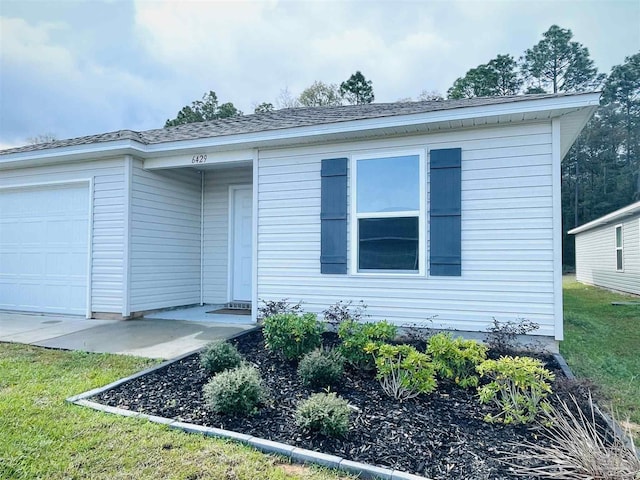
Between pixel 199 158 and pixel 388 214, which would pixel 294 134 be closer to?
pixel 388 214

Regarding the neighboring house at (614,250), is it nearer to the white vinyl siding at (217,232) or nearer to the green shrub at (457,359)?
the green shrub at (457,359)

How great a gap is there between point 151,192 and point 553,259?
22.1 feet

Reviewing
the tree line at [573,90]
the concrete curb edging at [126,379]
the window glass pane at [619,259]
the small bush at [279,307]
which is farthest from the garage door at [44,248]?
the tree line at [573,90]

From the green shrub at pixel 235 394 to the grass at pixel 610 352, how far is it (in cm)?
270

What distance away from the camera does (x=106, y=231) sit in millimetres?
6949

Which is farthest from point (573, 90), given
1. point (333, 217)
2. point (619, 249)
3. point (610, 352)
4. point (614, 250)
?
point (333, 217)

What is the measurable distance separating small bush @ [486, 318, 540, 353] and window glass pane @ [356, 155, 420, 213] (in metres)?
1.86

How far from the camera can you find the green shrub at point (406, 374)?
127 inches

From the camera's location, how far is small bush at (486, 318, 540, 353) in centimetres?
457

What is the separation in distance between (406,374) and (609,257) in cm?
1515

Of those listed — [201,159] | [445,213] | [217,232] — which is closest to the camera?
[445,213]

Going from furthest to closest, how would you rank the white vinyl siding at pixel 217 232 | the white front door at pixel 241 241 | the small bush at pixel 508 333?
the white vinyl siding at pixel 217 232 < the white front door at pixel 241 241 < the small bush at pixel 508 333

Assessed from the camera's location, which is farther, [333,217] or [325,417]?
[333,217]

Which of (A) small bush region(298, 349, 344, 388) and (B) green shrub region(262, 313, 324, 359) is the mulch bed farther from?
(B) green shrub region(262, 313, 324, 359)
